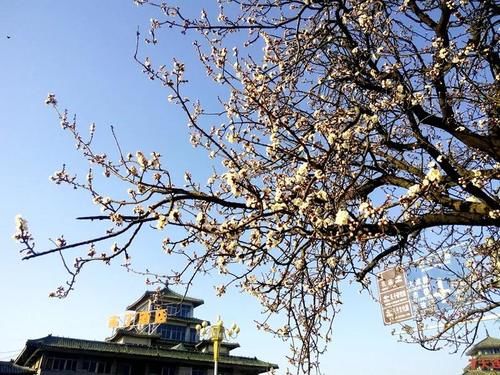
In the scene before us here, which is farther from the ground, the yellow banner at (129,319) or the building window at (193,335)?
the yellow banner at (129,319)

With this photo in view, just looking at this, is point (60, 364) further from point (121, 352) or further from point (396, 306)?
point (396, 306)

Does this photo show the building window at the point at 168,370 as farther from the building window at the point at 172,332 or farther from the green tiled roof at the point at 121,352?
the building window at the point at 172,332

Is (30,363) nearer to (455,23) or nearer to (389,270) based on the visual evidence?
(389,270)

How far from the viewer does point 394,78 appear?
4.94m

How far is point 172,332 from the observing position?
34062 millimetres

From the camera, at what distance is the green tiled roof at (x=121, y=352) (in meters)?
23.0

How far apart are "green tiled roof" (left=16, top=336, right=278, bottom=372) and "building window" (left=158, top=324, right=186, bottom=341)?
623cm

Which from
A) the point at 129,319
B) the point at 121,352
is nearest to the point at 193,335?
the point at 129,319

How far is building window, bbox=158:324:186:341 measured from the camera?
33750 mm

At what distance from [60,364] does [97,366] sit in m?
2.15

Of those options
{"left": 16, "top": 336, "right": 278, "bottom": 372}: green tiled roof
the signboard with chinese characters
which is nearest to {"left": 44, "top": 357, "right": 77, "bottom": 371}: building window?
{"left": 16, "top": 336, "right": 278, "bottom": 372}: green tiled roof

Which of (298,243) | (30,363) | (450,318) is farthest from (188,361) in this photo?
(298,243)

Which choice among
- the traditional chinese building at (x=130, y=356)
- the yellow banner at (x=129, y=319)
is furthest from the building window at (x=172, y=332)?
the yellow banner at (x=129, y=319)

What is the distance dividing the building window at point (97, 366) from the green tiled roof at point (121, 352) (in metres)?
0.73
